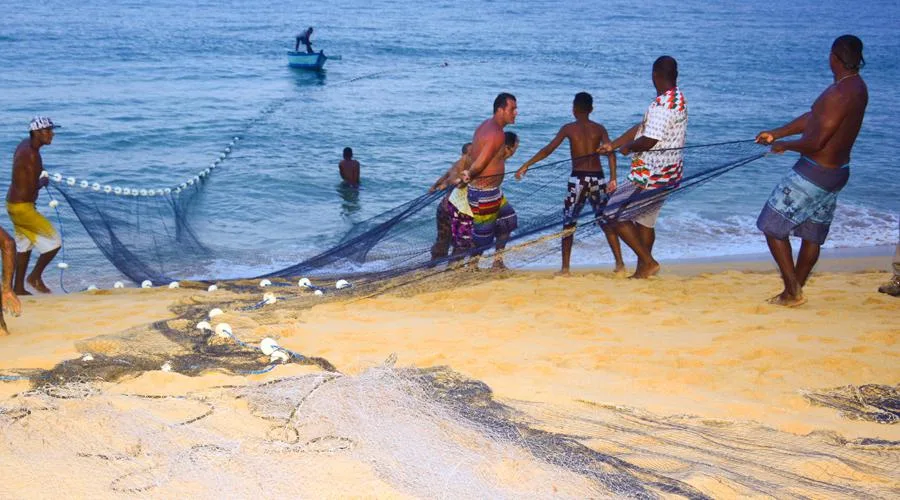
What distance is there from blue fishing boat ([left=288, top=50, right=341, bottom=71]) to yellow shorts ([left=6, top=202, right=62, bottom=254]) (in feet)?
58.8

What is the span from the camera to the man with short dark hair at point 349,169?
13.7 metres

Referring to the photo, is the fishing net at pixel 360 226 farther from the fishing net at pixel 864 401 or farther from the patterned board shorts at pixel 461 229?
the fishing net at pixel 864 401

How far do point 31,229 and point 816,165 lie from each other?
20.6 ft

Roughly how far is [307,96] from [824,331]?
18072 mm

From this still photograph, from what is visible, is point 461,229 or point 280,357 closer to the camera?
point 280,357

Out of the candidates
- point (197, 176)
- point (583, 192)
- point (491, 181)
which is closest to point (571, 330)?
point (491, 181)

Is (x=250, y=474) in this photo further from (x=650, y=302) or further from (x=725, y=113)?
(x=725, y=113)

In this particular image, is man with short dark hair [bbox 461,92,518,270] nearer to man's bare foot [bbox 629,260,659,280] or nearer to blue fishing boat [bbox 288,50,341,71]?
man's bare foot [bbox 629,260,659,280]

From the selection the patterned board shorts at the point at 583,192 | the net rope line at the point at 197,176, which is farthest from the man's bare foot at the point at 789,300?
the net rope line at the point at 197,176

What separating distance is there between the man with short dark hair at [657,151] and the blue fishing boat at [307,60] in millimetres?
19509

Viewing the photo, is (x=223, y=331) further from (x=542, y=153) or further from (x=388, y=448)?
(x=542, y=153)

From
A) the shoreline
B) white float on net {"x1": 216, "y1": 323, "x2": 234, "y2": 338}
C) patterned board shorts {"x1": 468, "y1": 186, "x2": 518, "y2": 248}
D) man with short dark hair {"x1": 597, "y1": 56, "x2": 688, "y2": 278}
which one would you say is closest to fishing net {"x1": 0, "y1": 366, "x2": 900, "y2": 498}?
the shoreline

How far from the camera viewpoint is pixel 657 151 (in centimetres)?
647

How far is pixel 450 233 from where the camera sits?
23.8 feet
